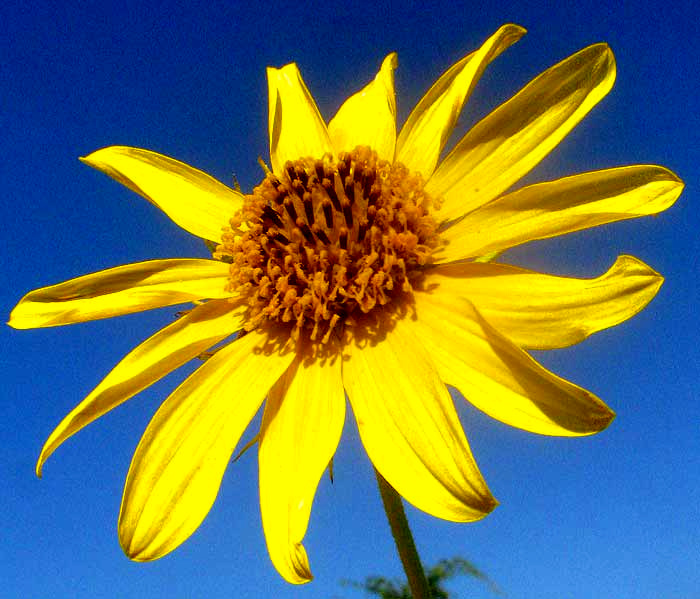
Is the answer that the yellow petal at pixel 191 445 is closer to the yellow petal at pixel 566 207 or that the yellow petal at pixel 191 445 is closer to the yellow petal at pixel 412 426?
the yellow petal at pixel 412 426

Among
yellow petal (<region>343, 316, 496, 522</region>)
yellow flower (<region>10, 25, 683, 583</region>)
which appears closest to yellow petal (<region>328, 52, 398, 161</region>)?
yellow flower (<region>10, 25, 683, 583</region>)

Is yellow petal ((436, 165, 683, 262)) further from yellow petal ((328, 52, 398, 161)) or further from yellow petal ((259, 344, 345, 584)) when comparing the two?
yellow petal ((328, 52, 398, 161))

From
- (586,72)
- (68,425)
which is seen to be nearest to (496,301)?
(586,72)

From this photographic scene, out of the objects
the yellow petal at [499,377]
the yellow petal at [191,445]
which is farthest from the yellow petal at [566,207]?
the yellow petal at [191,445]

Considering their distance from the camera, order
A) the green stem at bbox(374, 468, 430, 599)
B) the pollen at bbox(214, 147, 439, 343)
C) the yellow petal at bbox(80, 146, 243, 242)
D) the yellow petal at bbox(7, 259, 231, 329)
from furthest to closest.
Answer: the yellow petal at bbox(80, 146, 243, 242), the yellow petal at bbox(7, 259, 231, 329), the pollen at bbox(214, 147, 439, 343), the green stem at bbox(374, 468, 430, 599)

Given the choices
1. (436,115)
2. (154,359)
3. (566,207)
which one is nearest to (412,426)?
(566,207)

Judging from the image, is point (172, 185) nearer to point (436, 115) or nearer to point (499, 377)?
point (436, 115)

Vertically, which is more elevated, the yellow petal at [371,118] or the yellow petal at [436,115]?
the yellow petal at [371,118]
